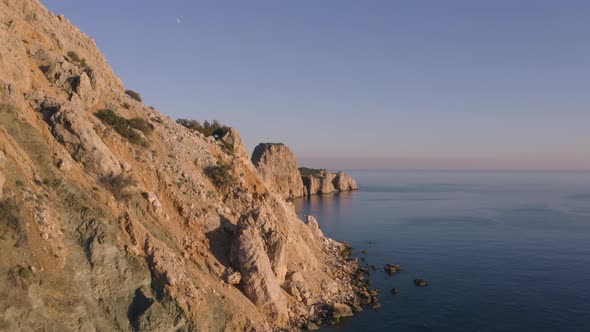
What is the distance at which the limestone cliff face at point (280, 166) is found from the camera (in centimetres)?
15400

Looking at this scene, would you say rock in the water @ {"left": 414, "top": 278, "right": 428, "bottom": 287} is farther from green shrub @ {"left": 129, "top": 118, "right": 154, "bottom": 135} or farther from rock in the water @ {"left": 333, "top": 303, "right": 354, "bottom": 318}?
green shrub @ {"left": 129, "top": 118, "right": 154, "bottom": 135}

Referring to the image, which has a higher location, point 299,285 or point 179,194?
point 179,194

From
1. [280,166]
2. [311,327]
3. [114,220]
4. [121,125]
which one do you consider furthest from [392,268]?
[280,166]

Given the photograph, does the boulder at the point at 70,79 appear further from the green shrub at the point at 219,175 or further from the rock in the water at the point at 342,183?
the rock in the water at the point at 342,183

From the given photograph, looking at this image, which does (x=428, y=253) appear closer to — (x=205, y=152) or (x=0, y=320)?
(x=205, y=152)

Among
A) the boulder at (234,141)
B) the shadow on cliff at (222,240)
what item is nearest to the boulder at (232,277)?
the shadow on cliff at (222,240)

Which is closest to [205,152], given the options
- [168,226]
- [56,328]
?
[168,226]

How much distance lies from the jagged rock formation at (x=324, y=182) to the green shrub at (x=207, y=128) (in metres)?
111

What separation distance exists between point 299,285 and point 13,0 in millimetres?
37246

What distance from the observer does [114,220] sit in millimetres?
29156

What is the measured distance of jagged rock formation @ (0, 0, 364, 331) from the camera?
80.1 ft

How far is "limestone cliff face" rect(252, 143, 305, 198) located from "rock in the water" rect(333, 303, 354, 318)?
4370 inches

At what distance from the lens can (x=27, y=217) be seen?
24.5 m

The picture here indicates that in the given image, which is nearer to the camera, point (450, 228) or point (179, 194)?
point (179, 194)
